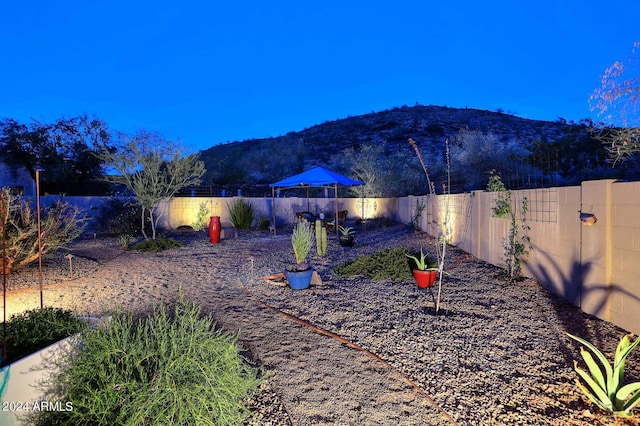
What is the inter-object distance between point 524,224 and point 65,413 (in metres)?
5.64

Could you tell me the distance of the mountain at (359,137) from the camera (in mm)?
28703

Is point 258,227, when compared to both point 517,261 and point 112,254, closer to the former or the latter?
point 112,254

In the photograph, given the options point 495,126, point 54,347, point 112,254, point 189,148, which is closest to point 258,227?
point 189,148

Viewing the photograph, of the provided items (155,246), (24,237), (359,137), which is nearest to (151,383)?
(24,237)

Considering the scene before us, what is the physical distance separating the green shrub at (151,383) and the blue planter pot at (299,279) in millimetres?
2960

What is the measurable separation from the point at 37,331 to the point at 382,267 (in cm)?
475

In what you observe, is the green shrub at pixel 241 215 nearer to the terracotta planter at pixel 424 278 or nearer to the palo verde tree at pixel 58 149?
the palo verde tree at pixel 58 149

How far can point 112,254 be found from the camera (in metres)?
9.30

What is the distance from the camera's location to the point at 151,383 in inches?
87.2

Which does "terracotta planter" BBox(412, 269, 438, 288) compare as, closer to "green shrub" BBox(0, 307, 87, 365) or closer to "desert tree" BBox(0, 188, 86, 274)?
"green shrub" BBox(0, 307, 87, 365)

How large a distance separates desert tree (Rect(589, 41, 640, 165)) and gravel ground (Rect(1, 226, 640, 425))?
2627 millimetres

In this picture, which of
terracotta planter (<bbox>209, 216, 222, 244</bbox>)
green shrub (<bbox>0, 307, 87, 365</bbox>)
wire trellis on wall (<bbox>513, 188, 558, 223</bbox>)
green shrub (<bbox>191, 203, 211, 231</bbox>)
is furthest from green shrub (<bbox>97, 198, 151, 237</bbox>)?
wire trellis on wall (<bbox>513, 188, 558, 223</bbox>)

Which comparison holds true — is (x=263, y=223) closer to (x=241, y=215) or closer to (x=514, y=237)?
(x=241, y=215)

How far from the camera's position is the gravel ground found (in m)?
2.53
